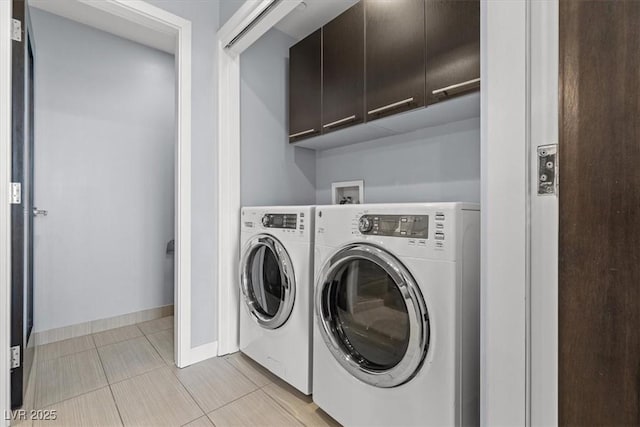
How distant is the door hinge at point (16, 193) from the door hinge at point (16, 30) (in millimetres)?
670

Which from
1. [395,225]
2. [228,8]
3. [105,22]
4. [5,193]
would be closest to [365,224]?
[395,225]

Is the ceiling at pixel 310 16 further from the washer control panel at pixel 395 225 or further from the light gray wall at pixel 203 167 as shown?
the washer control panel at pixel 395 225

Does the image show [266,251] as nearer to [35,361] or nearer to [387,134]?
[387,134]

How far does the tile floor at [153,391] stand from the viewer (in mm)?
1359

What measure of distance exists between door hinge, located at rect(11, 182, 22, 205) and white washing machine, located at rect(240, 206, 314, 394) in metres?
1.06

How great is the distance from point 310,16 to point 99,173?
199 centimetres

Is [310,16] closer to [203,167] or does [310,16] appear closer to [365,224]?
[203,167]

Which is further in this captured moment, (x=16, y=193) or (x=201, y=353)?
(x=201, y=353)

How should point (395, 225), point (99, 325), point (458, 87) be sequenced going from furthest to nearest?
point (99, 325) → point (458, 87) → point (395, 225)

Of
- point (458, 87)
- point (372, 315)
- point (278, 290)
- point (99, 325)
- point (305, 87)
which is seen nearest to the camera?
point (372, 315)

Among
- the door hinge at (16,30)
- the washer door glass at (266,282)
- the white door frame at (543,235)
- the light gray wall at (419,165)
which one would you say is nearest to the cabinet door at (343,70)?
the light gray wall at (419,165)

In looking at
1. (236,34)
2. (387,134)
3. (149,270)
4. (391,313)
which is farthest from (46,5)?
(391,313)

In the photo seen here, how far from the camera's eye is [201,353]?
1.88 m

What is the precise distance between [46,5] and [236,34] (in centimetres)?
144
